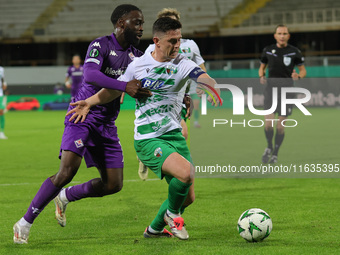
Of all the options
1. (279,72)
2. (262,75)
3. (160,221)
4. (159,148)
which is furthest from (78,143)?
(279,72)

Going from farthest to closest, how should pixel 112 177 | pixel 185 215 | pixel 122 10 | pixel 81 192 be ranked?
1. pixel 185 215
2. pixel 81 192
3. pixel 112 177
4. pixel 122 10

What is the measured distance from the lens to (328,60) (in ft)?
85.1

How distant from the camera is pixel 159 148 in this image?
15.4ft

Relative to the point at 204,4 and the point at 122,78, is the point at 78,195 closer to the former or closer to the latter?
the point at 122,78

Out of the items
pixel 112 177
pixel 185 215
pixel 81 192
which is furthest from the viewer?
pixel 185 215

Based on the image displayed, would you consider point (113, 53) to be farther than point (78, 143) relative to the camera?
Yes

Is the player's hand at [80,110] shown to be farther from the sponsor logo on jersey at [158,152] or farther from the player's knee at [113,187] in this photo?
the player's knee at [113,187]

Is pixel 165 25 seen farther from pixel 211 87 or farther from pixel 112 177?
pixel 112 177

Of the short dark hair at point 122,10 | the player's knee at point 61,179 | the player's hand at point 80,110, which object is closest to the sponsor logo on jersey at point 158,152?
the player's hand at point 80,110

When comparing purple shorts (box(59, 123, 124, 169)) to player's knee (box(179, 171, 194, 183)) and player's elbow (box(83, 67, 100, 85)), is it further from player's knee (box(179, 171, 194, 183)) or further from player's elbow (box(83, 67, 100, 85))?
player's knee (box(179, 171, 194, 183))

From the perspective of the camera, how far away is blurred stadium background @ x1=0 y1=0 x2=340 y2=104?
30984mm

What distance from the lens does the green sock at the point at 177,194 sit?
465 centimetres

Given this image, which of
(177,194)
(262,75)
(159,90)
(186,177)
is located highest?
(159,90)

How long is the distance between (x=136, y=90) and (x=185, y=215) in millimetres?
1873
